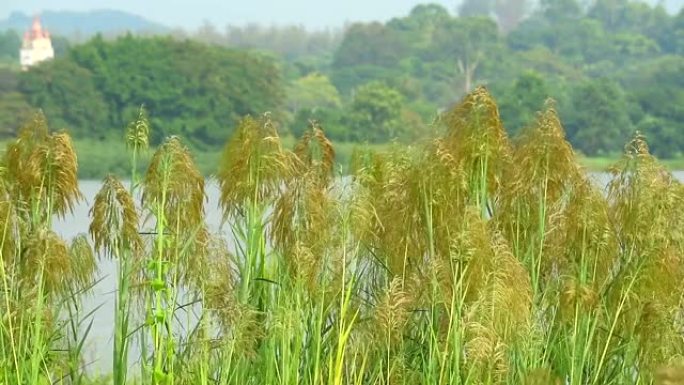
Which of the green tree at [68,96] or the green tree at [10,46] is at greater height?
the green tree at [68,96]

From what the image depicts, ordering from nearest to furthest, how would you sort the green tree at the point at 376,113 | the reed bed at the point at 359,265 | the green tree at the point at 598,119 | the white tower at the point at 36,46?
the reed bed at the point at 359,265, the green tree at the point at 598,119, the green tree at the point at 376,113, the white tower at the point at 36,46

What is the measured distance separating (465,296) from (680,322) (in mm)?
778

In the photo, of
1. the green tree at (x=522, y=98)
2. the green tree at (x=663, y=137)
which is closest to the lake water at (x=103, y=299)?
the green tree at (x=522, y=98)

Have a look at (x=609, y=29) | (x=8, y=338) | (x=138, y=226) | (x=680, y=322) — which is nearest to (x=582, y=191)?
(x=680, y=322)

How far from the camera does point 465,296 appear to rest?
5.05 meters

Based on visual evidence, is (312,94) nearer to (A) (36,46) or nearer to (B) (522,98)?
(B) (522,98)

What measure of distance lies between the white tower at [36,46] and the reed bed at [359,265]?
70143mm

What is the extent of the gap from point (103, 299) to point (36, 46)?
65993 millimetres

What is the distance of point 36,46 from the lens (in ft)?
256

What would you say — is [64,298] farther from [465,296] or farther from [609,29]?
[609,29]

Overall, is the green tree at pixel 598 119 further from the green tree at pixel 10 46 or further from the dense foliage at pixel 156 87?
the green tree at pixel 10 46

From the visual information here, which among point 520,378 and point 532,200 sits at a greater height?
point 532,200

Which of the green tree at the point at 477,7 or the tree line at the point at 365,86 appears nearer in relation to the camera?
the tree line at the point at 365,86

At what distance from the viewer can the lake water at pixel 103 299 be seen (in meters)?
6.01
